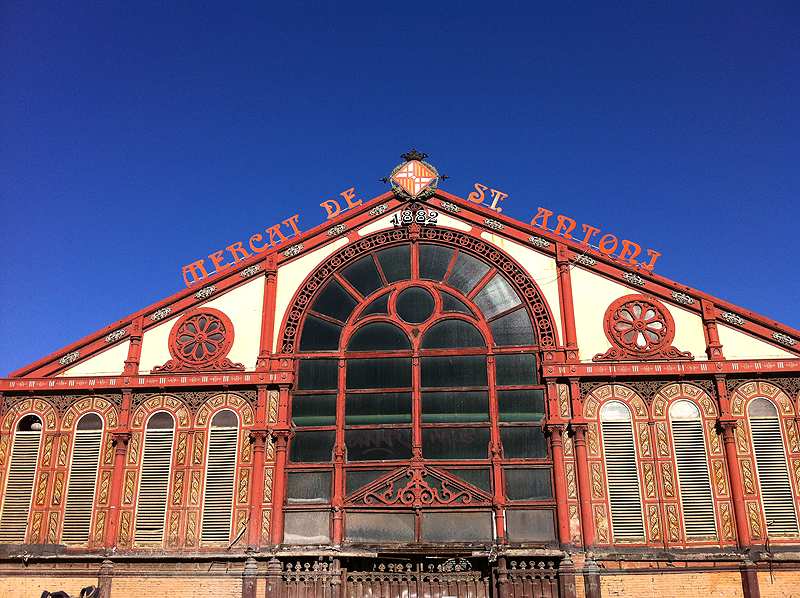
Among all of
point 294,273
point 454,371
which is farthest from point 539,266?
point 294,273

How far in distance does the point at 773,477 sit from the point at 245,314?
65.9ft

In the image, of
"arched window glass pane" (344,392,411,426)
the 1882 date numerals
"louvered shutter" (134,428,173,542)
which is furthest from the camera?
the 1882 date numerals

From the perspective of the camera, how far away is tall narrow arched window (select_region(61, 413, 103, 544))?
25.9 metres

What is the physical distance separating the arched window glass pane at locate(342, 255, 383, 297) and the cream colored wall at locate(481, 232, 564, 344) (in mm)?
4626

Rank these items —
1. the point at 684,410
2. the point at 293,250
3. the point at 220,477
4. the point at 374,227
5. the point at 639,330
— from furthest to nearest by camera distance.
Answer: the point at 374,227 < the point at 293,250 < the point at 639,330 < the point at 220,477 < the point at 684,410

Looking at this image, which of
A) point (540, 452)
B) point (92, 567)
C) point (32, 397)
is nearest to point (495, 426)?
point (540, 452)

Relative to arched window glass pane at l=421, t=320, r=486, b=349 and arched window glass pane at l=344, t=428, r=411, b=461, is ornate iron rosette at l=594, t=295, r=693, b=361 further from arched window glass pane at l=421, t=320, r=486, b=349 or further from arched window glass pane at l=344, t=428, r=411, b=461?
arched window glass pane at l=344, t=428, r=411, b=461

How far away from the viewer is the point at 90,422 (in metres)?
27.3

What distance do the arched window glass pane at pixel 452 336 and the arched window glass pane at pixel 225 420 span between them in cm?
760

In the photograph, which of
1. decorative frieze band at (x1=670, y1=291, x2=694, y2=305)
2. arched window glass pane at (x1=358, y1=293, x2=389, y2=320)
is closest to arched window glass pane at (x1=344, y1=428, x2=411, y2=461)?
arched window glass pane at (x1=358, y1=293, x2=389, y2=320)

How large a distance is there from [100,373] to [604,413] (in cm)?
1917

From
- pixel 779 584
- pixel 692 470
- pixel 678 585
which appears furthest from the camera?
pixel 692 470

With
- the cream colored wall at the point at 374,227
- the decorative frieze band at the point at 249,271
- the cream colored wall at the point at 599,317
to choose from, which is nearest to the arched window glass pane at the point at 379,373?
the decorative frieze band at the point at 249,271

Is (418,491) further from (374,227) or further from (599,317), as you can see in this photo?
(374,227)
